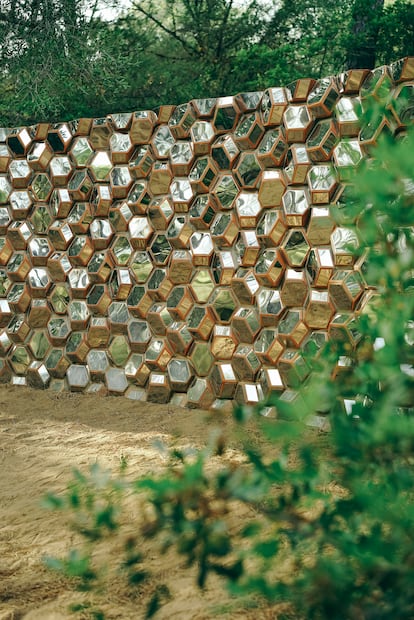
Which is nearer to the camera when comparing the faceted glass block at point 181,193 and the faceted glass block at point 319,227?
the faceted glass block at point 319,227

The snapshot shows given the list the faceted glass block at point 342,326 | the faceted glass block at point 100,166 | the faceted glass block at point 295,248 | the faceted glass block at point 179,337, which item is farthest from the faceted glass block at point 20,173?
the faceted glass block at point 342,326

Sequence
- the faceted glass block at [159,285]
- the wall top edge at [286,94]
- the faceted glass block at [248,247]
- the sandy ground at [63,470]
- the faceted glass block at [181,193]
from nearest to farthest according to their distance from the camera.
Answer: the sandy ground at [63,470] < the wall top edge at [286,94] < the faceted glass block at [248,247] < the faceted glass block at [181,193] < the faceted glass block at [159,285]

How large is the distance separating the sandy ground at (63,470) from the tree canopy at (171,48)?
4095mm

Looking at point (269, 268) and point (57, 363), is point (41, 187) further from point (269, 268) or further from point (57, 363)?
point (269, 268)

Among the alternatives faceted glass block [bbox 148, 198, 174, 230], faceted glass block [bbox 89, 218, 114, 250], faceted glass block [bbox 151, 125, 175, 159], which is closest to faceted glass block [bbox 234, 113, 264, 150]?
faceted glass block [bbox 151, 125, 175, 159]

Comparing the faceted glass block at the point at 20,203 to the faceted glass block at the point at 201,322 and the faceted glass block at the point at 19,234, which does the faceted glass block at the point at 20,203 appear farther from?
the faceted glass block at the point at 201,322

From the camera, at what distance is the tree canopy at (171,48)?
726 centimetres

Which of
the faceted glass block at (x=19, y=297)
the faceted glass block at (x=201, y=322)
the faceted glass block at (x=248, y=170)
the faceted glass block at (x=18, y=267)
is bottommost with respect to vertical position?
the faceted glass block at (x=19, y=297)

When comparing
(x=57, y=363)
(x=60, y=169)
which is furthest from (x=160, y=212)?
(x=57, y=363)

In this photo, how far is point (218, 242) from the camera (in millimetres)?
3781

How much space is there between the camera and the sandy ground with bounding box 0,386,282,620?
1.93 metres

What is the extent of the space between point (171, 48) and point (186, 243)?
549cm

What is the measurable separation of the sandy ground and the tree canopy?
4.09 m

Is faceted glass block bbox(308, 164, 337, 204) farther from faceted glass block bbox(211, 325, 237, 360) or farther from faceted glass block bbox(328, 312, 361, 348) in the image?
faceted glass block bbox(211, 325, 237, 360)
